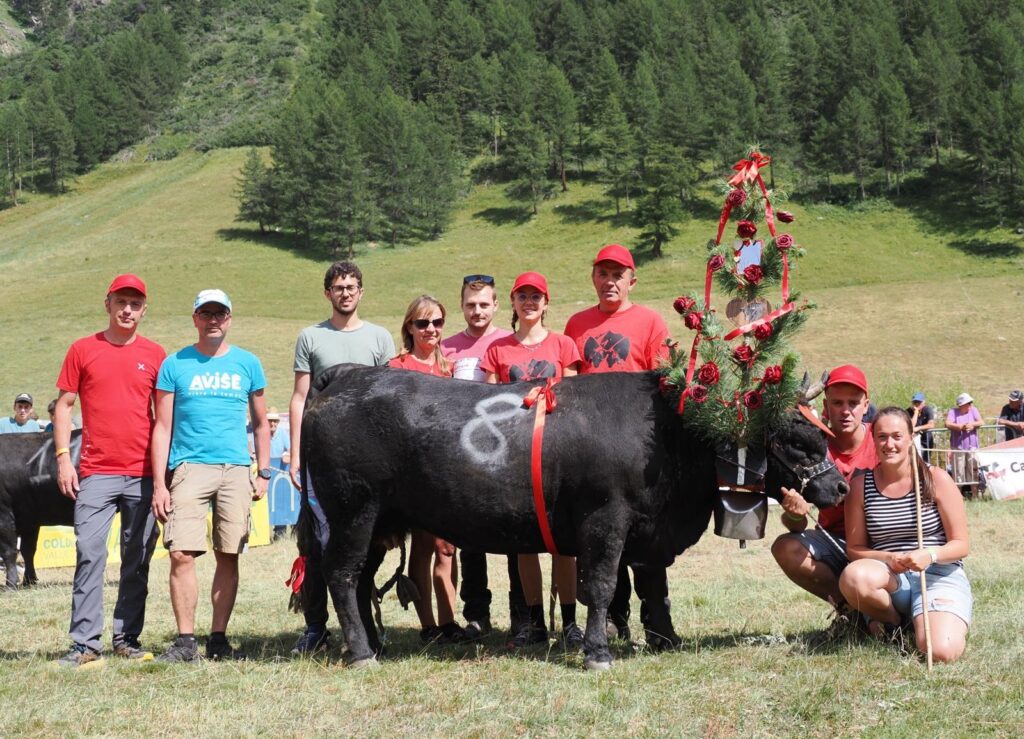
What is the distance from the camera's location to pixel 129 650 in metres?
6.69

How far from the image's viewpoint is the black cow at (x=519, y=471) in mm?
6031

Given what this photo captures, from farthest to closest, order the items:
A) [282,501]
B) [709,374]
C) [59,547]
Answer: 1. [282,501]
2. [59,547]
3. [709,374]

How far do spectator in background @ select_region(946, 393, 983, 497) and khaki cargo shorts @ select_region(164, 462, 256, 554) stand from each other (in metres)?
12.8

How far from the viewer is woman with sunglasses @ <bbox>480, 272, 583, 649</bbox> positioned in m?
6.81

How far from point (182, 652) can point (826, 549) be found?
404 centimetres

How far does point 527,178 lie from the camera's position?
79.6 m

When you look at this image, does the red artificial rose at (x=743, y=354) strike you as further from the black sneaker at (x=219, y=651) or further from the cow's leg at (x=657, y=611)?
the black sneaker at (x=219, y=651)

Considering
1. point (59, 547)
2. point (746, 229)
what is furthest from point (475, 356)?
point (59, 547)

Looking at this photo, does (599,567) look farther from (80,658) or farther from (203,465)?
(80,658)

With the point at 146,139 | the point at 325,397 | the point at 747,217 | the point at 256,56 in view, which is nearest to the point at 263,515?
the point at 325,397

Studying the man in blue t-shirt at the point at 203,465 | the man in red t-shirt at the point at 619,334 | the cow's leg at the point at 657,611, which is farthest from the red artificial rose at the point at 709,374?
the man in blue t-shirt at the point at 203,465

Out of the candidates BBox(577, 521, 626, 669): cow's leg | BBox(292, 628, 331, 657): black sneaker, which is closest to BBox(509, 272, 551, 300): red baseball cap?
BBox(577, 521, 626, 669): cow's leg

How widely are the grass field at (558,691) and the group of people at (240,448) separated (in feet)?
1.24

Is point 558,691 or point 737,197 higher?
point 737,197
